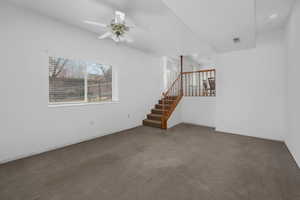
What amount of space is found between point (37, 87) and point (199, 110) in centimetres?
525

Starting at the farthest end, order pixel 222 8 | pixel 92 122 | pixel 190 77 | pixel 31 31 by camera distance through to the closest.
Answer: pixel 190 77, pixel 92 122, pixel 31 31, pixel 222 8

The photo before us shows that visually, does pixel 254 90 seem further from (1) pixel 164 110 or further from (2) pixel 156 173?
(2) pixel 156 173

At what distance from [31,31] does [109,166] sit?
3.10 m

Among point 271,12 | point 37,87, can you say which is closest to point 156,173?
point 37,87

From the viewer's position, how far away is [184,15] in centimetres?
233

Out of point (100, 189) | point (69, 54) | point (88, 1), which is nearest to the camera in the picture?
point (100, 189)

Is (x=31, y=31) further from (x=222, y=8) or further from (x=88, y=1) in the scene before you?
(x=222, y=8)

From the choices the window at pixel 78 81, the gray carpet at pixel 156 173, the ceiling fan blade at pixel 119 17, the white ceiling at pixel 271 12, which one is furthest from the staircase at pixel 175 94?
the ceiling fan blade at pixel 119 17

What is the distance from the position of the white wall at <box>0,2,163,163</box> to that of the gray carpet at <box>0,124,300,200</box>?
381mm

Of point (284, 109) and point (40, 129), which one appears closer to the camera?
point (40, 129)

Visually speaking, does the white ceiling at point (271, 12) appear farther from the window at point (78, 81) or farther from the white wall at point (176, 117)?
the window at point (78, 81)

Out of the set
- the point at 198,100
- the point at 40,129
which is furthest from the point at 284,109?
the point at 40,129

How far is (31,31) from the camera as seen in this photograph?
2.71 metres

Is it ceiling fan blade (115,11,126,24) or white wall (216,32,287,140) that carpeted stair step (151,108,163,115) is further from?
ceiling fan blade (115,11,126,24)
